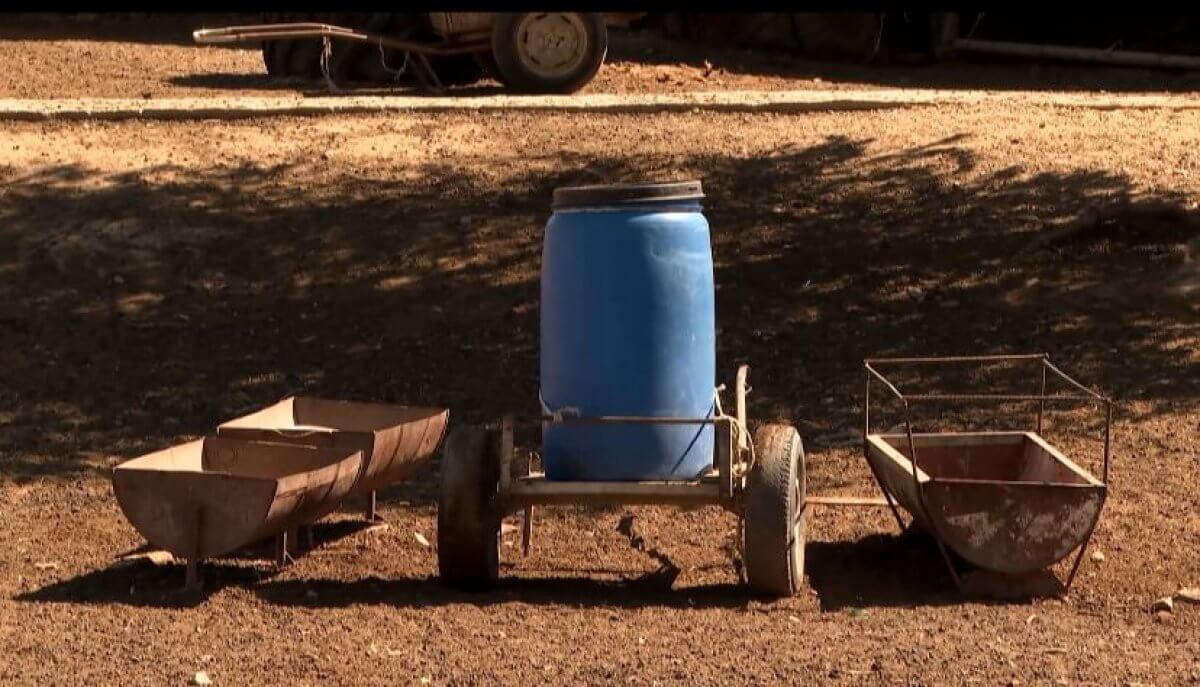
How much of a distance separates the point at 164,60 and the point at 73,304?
834cm

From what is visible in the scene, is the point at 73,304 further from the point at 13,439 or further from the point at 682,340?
the point at 682,340

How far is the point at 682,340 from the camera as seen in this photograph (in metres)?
5.93

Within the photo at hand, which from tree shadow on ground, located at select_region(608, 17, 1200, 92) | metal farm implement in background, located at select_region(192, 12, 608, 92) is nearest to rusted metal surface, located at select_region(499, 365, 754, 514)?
metal farm implement in background, located at select_region(192, 12, 608, 92)

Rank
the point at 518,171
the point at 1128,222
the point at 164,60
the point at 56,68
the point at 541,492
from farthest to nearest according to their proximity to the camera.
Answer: the point at 164,60 → the point at 56,68 → the point at 518,171 → the point at 1128,222 → the point at 541,492

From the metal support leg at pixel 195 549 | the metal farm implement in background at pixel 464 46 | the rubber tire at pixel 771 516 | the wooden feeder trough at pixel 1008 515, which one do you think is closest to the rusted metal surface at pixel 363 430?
the metal support leg at pixel 195 549

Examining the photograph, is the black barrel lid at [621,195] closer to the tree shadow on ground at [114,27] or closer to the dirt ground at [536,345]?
the dirt ground at [536,345]

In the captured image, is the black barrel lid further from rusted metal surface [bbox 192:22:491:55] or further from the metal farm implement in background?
rusted metal surface [bbox 192:22:491:55]

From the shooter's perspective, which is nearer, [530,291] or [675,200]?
[675,200]

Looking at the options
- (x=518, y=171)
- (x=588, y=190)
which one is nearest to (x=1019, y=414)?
Result: (x=588, y=190)

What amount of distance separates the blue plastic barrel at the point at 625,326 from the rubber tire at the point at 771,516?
322 millimetres

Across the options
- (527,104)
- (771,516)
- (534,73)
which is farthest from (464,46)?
(771,516)

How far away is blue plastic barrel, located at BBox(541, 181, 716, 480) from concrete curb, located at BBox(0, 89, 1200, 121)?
7.35 metres

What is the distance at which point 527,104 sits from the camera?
13.4m

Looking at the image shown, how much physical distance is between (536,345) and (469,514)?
394cm
